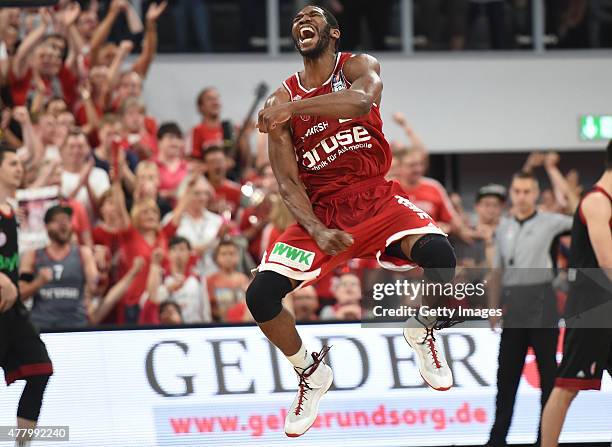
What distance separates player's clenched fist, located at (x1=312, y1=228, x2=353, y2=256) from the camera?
22.8 ft

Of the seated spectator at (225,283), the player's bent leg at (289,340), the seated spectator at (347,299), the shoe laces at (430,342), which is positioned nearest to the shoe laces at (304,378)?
the player's bent leg at (289,340)

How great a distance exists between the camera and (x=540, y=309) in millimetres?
9320

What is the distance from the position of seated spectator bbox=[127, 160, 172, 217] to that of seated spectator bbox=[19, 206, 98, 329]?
1072mm

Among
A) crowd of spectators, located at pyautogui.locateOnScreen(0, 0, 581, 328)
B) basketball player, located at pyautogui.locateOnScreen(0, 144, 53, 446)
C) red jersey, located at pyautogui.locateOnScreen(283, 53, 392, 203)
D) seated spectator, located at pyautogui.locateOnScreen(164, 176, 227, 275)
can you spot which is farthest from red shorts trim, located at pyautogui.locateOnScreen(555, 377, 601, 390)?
seated spectator, located at pyautogui.locateOnScreen(164, 176, 227, 275)

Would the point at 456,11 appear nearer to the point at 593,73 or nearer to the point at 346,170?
the point at 593,73

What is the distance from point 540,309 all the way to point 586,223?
1416 millimetres

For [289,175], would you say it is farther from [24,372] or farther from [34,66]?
[34,66]

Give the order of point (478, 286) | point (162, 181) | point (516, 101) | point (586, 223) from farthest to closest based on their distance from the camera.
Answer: point (516, 101) → point (162, 181) → point (478, 286) → point (586, 223)

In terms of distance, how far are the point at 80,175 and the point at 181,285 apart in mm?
1606

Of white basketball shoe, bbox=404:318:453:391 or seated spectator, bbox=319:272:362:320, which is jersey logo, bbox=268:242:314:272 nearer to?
white basketball shoe, bbox=404:318:453:391

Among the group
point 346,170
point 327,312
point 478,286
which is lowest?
point 327,312

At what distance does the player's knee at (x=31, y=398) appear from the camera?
853 centimetres

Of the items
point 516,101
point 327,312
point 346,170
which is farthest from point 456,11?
point 346,170

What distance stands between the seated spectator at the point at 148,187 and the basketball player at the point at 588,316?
4.59 metres
